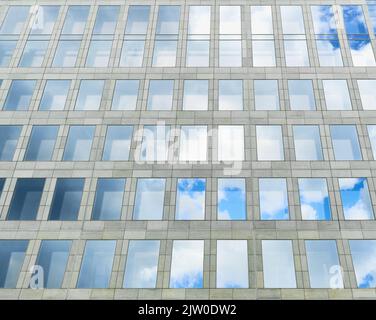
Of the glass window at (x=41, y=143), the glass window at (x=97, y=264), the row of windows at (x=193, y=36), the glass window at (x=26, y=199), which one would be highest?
the row of windows at (x=193, y=36)

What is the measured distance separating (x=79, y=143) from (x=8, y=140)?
193 inches

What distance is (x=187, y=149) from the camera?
92.3ft

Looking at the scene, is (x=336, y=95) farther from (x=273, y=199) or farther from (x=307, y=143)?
(x=273, y=199)

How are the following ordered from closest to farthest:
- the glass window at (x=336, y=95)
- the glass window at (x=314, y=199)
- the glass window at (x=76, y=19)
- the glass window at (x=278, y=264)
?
the glass window at (x=278, y=264) → the glass window at (x=314, y=199) → the glass window at (x=336, y=95) → the glass window at (x=76, y=19)

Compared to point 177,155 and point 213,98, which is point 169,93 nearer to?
point 213,98

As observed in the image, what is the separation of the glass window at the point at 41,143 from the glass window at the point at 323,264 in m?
17.6

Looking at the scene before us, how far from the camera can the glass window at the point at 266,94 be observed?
2955 cm

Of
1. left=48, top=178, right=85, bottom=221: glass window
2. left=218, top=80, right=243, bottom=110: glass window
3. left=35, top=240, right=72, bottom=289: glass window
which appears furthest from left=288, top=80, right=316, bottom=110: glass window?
left=35, top=240, right=72, bottom=289: glass window

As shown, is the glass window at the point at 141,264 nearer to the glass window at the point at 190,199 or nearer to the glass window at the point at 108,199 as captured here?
the glass window at the point at 108,199

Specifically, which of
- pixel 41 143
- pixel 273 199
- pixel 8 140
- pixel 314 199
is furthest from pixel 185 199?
pixel 8 140

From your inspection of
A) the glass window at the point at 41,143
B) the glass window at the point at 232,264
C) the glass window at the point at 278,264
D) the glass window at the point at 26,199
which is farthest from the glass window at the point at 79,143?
the glass window at the point at 278,264

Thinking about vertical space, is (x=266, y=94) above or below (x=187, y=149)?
above

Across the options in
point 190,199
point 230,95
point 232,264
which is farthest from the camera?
point 230,95

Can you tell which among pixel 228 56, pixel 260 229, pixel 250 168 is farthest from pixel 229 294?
pixel 228 56
